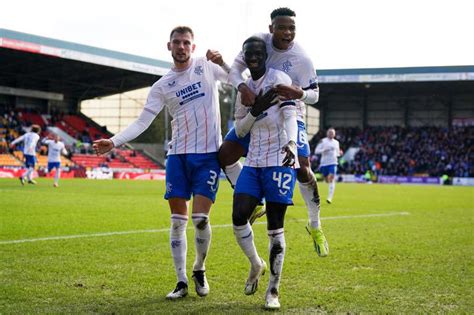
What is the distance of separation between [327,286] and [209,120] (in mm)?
2046

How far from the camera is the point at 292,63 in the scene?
5.82 meters

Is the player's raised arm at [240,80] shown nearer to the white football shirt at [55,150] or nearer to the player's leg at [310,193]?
the player's leg at [310,193]

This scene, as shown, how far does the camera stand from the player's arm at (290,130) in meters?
4.96

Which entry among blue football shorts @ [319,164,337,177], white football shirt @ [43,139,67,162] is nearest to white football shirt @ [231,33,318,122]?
blue football shorts @ [319,164,337,177]

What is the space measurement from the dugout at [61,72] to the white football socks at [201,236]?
35.5 meters

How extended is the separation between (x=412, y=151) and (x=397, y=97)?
725cm

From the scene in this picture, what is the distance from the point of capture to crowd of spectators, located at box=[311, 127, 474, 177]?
53.3 metres

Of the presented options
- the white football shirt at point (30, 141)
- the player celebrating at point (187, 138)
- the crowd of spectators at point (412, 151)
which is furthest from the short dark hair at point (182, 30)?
the crowd of spectators at point (412, 151)

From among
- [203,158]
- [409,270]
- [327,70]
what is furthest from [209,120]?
[327,70]

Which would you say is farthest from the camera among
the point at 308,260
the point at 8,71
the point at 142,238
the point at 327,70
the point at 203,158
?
the point at 327,70

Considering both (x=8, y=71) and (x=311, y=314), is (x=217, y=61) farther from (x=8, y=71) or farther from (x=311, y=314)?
(x=8, y=71)

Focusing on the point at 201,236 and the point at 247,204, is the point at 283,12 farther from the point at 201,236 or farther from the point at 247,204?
the point at 201,236

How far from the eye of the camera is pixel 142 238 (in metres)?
9.16

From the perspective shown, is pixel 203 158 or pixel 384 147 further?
pixel 384 147
